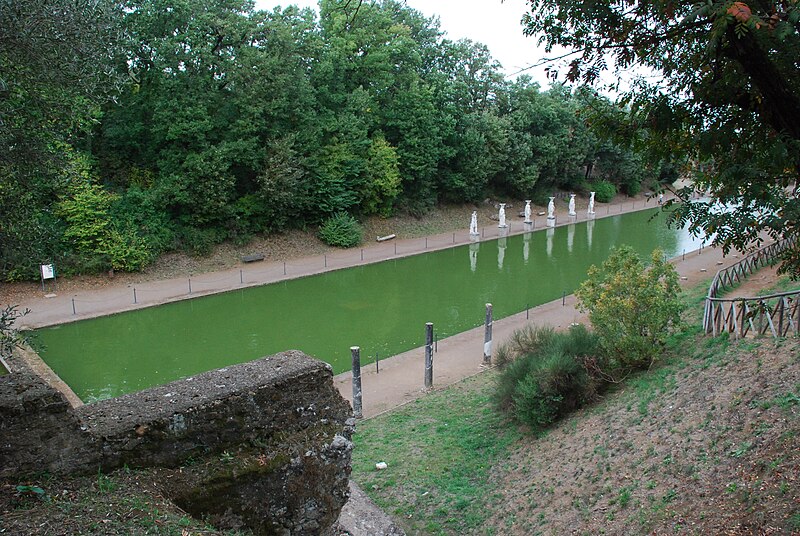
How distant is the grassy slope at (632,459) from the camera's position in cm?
695

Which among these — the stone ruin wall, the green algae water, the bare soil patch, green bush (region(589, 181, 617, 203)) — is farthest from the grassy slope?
green bush (region(589, 181, 617, 203))

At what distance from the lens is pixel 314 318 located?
21297 mm

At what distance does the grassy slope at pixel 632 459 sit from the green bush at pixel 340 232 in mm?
19318

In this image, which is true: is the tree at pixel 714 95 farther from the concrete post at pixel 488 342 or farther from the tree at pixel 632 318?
the concrete post at pixel 488 342

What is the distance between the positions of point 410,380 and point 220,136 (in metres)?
18.2

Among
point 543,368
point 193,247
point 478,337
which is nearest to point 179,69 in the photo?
point 193,247

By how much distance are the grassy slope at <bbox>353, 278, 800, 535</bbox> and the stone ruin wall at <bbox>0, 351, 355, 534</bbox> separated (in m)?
3.21

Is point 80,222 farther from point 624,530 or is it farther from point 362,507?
point 624,530

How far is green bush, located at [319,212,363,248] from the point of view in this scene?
104 ft

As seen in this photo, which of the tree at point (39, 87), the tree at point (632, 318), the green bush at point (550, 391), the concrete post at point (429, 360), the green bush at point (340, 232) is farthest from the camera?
the green bush at point (340, 232)

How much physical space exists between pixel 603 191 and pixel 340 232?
2712 centimetres

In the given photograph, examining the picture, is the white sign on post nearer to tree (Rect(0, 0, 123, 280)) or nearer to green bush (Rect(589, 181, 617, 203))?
tree (Rect(0, 0, 123, 280))

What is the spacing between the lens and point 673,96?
6016 millimetres

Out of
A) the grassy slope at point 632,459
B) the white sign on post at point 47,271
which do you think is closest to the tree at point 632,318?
the grassy slope at point 632,459
